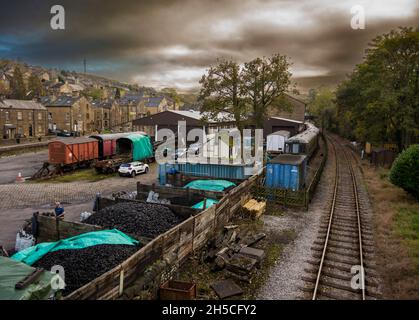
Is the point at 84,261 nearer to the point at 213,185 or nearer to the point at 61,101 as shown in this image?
the point at 213,185

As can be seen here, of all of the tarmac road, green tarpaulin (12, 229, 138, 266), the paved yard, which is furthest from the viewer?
the tarmac road

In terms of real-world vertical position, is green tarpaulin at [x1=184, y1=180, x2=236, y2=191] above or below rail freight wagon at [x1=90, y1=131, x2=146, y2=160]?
below

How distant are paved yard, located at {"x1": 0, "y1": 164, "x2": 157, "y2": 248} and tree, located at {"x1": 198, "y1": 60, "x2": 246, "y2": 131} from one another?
958 cm

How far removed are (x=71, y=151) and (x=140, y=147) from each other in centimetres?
773

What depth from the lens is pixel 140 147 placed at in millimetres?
35594

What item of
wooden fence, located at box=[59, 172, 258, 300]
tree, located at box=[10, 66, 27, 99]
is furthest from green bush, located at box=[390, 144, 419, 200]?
tree, located at box=[10, 66, 27, 99]

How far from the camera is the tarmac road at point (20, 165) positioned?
30656mm

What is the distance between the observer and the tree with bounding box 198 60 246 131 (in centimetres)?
3106

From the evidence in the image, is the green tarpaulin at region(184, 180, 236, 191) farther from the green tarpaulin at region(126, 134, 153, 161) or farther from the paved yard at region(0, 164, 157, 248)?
the green tarpaulin at region(126, 134, 153, 161)

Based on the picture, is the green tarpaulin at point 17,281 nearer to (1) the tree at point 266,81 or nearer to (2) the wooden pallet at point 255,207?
(2) the wooden pallet at point 255,207

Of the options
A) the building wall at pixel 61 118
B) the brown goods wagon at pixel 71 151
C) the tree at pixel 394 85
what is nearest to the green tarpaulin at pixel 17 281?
the brown goods wagon at pixel 71 151

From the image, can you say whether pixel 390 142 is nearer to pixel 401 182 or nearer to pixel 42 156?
pixel 401 182
